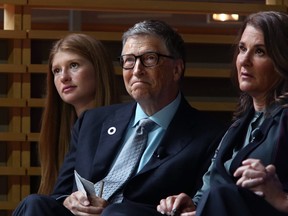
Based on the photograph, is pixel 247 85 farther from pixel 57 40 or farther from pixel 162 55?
pixel 57 40

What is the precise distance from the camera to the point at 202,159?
12.7ft

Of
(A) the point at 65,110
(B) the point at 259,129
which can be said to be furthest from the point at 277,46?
(A) the point at 65,110

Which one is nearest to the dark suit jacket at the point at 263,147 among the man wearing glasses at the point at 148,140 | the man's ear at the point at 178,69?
the man wearing glasses at the point at 148,140

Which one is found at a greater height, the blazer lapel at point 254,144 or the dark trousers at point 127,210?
the blazer lapel at point 254,144

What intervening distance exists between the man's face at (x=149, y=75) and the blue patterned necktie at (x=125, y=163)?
105 millimetres

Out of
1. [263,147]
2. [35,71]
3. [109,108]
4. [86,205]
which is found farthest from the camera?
[35,71]

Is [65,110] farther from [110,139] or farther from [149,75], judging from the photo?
[149,75]

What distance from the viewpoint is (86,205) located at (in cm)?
382

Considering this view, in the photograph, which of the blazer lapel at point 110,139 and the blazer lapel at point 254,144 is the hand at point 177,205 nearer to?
the blazer lapel at point 254,144

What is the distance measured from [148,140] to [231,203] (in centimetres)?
92

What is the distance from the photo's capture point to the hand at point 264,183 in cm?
323

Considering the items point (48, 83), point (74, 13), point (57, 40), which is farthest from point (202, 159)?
point (74, 13)

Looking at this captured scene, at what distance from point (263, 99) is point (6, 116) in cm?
180

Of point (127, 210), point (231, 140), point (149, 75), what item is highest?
point (149, 75)
